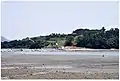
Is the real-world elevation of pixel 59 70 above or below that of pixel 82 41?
below

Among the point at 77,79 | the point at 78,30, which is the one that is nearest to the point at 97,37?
the point at 78,30

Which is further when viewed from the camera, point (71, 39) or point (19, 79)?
point (71, 39)

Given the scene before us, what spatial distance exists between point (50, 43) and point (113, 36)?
72.5 feet

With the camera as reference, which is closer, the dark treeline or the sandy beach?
the sandy beach

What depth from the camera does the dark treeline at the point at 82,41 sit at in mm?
60625

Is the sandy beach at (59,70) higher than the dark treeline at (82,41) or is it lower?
lower

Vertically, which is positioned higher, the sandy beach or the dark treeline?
the dark treeline

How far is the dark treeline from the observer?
199 ft

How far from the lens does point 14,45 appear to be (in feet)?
291

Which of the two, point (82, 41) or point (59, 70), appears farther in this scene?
point (82, 41)

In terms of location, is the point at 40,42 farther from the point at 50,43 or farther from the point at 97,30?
the point at 97,30

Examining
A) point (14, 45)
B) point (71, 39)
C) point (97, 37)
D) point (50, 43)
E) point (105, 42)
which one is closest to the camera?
point (105, 42)

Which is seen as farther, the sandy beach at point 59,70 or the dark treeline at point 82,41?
the dark treeline at point 82,41

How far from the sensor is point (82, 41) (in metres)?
67.2
